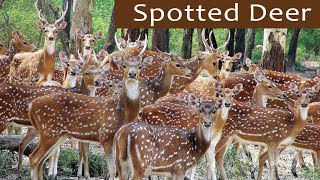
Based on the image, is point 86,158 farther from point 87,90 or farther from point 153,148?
point 153,148

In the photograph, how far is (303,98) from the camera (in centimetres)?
1121

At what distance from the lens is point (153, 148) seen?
863 centimetres

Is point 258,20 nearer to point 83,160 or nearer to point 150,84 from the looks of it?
point 150,84

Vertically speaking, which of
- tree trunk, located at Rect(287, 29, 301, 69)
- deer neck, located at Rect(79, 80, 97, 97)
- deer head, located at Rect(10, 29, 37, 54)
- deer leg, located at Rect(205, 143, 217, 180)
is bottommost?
tree trunk, located at Rect(287, 29, 301, 69)

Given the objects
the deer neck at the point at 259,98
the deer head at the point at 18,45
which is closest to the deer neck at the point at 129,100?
the deer neck at the point at 259,98

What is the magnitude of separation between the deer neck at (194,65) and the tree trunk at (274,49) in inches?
137

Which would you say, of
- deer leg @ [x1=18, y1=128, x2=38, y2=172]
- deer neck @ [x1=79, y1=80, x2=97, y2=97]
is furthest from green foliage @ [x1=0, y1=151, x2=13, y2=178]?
deer neck @ [x1=79, y1=80, x2=97, y2=97]

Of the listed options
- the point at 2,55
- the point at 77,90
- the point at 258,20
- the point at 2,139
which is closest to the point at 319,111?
the point at 258,20

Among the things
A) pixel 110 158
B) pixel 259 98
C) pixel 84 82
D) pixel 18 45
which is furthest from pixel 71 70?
pixel 18 45

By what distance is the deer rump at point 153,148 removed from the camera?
8.51 metres

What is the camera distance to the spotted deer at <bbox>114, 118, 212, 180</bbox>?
28.0 feet

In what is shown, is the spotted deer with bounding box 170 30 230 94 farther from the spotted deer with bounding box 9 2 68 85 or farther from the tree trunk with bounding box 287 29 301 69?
the tree trunk with bounding box 287 29 301 69

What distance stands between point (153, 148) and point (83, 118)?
134 cm

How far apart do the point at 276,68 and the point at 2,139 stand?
6.73m
